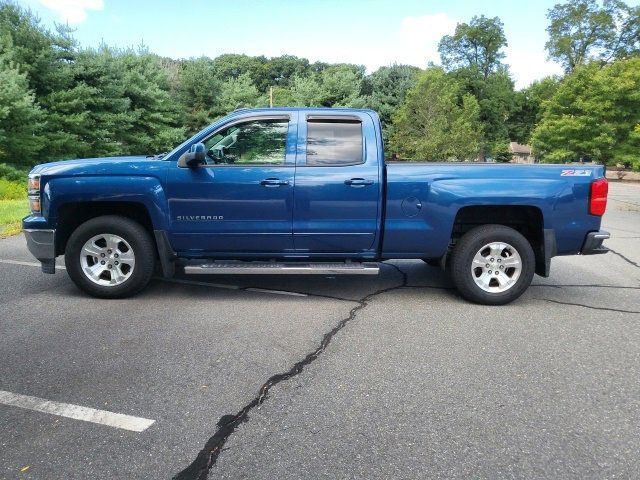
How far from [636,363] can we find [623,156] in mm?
36163

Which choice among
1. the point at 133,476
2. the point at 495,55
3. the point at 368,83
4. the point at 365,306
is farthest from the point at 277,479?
the point at 495,55

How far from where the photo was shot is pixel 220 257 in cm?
523

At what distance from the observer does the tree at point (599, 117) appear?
34062mm

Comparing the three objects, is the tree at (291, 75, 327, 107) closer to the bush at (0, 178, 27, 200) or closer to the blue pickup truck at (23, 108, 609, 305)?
the bush at (0, 178, 27, 200)

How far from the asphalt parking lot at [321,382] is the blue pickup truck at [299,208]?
42 cm

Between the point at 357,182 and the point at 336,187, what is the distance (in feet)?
0.71

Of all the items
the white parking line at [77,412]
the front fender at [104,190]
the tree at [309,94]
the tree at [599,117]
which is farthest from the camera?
the tree at [309,94]

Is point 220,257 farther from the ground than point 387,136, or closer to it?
closer to it

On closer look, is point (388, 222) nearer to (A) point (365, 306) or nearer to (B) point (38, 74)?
(A) point (365, 306)

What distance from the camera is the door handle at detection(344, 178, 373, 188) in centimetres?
491

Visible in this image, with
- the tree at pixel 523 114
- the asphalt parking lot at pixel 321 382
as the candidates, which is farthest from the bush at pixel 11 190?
the tree at pixel 523 114

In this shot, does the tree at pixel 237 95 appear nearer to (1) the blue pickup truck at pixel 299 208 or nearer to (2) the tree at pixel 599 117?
(2) the tree at pixel 599 117

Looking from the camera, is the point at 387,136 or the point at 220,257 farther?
the point at 387,136

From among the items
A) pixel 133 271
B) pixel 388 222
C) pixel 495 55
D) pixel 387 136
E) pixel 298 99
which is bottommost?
pixel 133 271
